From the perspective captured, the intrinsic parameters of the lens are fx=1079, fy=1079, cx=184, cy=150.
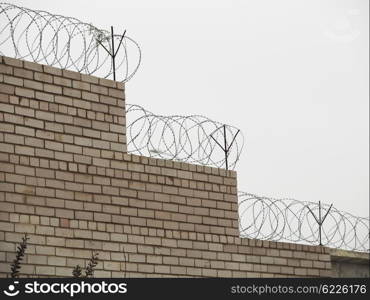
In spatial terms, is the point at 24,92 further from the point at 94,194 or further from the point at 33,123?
the point at 94,194

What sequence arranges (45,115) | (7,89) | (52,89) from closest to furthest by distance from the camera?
1. (7,89)
2. (45,115)
3. (52,89)

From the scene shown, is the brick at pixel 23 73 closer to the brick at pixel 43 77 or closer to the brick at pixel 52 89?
the brick at pixel 43 77

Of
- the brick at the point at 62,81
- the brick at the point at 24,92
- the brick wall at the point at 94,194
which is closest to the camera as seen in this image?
the brick wall at the point at 94,194

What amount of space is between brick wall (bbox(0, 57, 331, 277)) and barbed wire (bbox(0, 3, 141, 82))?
13cm

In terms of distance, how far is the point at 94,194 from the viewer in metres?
10.1

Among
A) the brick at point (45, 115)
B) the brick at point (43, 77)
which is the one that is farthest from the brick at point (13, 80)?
the brick at point (45, 115)

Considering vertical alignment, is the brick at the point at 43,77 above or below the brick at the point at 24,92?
above

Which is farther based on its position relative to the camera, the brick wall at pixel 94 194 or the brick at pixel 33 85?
the brick at pixel 33 85

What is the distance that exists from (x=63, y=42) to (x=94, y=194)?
4.79 feet

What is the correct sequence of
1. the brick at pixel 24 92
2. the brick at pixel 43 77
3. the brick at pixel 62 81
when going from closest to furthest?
the brick at pixel 24 92 < the brick at pixel 43 77 < the brick at pixel 62 81

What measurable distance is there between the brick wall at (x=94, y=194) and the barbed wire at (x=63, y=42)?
0.43 feet

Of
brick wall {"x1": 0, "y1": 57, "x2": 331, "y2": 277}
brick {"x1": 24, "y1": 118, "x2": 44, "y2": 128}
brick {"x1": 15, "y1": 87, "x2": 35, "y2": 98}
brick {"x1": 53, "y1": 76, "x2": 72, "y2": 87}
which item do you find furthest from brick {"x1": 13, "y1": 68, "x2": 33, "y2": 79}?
brick {"x1": 24, "y1": 118, "x2": 44, "y2": 128}

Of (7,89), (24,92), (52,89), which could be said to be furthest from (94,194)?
(7,89)

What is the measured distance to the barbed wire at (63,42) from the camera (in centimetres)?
980
